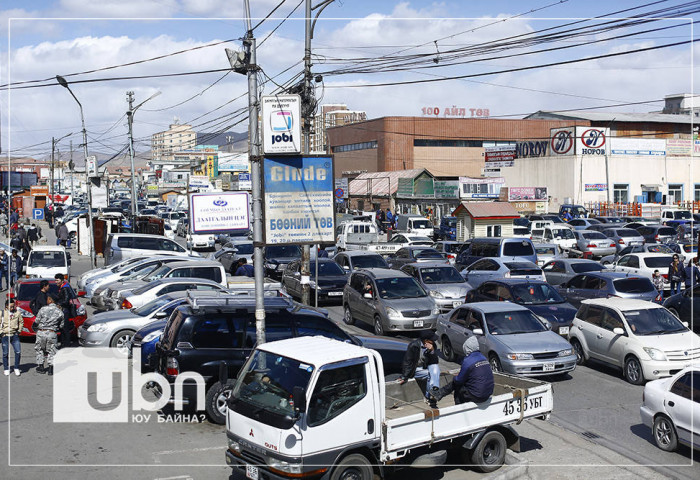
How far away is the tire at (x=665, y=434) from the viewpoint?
33.2 feet

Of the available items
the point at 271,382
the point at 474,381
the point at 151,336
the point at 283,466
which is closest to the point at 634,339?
the point at 474,381

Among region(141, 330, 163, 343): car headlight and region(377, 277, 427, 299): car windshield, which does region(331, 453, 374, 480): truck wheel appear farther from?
region(377, 277, 427, 299): car windshield

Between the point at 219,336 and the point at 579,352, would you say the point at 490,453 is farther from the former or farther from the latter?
the point at 579,352

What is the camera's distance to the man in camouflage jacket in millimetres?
13641

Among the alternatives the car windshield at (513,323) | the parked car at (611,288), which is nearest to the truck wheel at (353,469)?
the car windshield at (513,323)

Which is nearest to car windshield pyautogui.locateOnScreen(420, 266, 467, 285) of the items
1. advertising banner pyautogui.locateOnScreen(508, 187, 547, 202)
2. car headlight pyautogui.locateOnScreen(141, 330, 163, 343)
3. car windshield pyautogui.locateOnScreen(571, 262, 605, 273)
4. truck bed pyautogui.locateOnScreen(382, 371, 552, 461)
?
car windshield pyautogui.locateOnScreen(571, 262, 605, 273)

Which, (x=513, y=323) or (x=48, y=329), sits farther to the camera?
(x=513, y=323)

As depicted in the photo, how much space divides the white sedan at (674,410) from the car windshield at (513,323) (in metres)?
4.24

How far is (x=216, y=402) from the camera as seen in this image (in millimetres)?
11047

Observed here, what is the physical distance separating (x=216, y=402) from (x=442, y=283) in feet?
40.0

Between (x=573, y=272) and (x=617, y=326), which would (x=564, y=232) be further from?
(x=617, y=326)

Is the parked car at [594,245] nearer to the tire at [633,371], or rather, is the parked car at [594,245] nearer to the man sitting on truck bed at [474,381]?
the tire at [633,371]

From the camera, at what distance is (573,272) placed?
24.0 m

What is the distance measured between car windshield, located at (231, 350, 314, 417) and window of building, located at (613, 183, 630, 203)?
60272 millimetres
